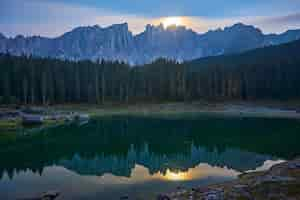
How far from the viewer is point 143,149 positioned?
4462cm

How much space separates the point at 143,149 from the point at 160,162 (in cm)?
821

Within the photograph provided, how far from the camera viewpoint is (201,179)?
28.2 meters

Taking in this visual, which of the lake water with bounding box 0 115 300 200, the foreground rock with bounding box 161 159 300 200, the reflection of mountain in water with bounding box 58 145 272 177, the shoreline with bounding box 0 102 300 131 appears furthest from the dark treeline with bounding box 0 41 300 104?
the foreground rock with bounding box 161 159 300 200

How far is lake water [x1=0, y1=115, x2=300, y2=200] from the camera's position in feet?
84.3

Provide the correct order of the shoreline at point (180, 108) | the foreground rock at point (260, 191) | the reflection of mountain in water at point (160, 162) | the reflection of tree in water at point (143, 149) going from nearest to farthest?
the foreground rock at point (260, 191) → the reflection of mountain in water at point (160, 162) → the reflection of tree in water at point (143, 149) → the shoreline at point (180, 108)

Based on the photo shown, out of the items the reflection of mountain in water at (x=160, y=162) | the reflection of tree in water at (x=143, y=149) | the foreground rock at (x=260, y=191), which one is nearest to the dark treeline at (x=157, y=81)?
the reflection of tree in water at (x=143, y=149)

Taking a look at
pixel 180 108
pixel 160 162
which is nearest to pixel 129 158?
pixel 160 162

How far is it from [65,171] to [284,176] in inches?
855

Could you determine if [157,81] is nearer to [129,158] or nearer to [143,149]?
[143,149]

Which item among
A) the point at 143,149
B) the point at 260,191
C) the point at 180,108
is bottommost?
the point at 143,149

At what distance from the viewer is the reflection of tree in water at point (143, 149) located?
34.9 metres

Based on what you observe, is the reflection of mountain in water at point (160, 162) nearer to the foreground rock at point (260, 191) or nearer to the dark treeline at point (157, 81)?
the foreground rock at point (260, 191)

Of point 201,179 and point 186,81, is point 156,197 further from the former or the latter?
point 186,81

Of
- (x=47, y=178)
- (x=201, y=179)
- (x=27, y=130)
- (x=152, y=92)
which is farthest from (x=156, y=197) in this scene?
(x=152, y=92)
